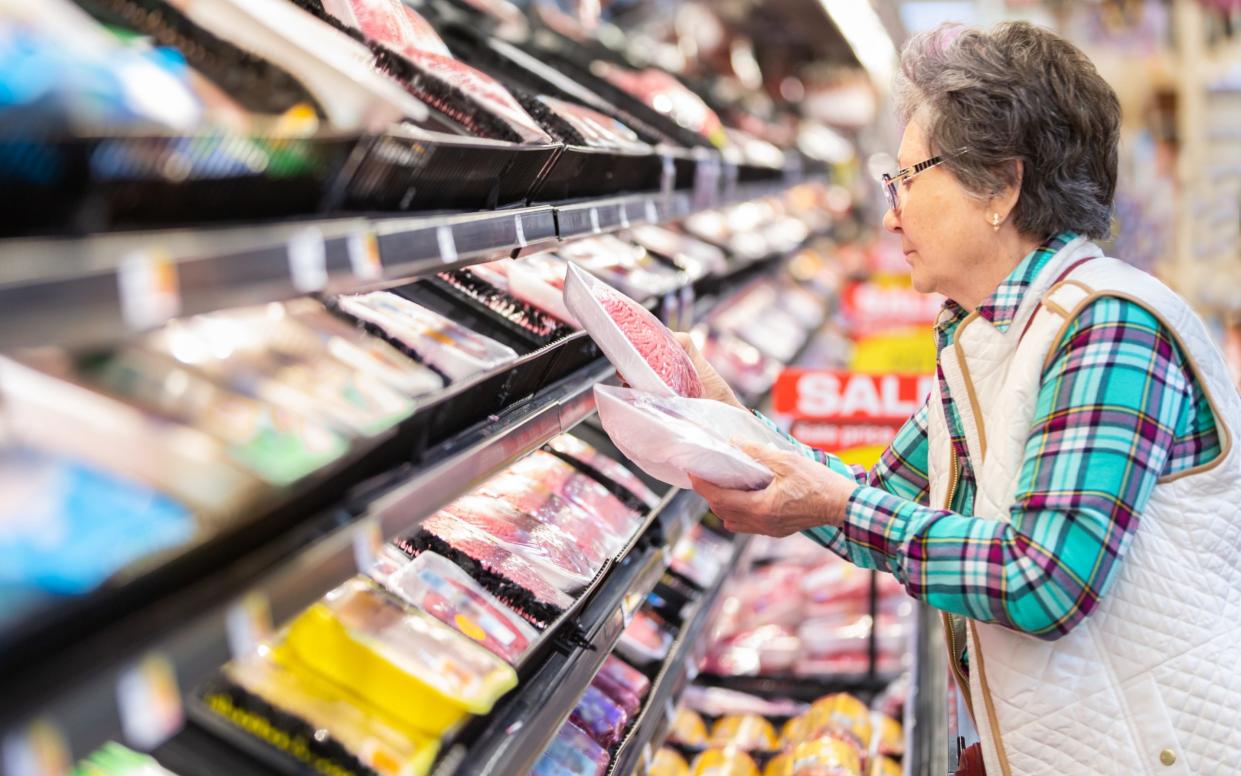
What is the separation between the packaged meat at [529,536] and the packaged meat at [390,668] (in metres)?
0.42

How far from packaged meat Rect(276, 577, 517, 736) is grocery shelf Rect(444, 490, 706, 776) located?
6 cm

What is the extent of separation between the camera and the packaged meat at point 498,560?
1.76 m

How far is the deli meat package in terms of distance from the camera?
168 centimetres

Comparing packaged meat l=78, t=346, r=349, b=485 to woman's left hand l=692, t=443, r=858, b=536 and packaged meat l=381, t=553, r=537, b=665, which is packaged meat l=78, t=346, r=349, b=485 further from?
woman's left hand l=692, t=443, r=858, b=536

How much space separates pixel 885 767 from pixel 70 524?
7.36 ft

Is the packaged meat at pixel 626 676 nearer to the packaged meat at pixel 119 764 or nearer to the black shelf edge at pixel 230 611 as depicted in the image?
the black shelf edge at pixel 230 611

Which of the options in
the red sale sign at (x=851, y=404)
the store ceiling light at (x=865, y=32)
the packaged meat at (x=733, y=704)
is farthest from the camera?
the store ceiling light at (x=865, y=32)

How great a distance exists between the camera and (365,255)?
1183 millimetres

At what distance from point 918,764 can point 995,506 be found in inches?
44.9

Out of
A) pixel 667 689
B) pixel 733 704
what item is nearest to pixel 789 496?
pixel 667 689

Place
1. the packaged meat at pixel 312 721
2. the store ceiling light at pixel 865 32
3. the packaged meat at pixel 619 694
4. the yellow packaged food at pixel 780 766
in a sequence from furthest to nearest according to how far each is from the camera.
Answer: the store ceiling light at pixel 865 32
the yellow packaged food at pixel 780 766
the packaged meat at pixel 619 694
the packaged meat at pixel 312 721

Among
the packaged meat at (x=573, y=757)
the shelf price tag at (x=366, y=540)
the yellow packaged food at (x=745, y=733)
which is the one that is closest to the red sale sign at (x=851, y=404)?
the yellow packaged food at (x=745, y=733)

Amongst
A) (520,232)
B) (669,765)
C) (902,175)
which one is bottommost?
(669,765)

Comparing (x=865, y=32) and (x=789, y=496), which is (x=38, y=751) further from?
(x=865, y=32)
